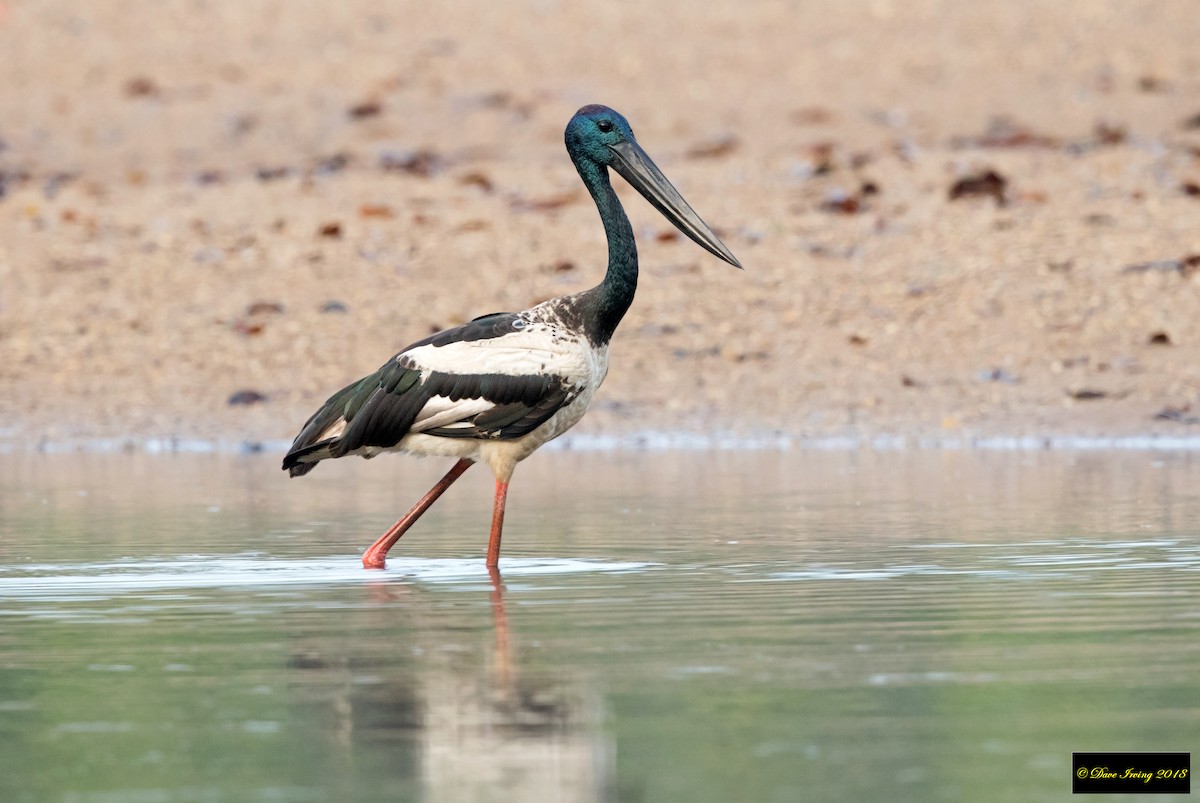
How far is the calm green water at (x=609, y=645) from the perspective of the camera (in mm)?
4766

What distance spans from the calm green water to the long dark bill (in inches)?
44.0

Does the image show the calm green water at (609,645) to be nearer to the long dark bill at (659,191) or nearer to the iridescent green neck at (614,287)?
the iridescent green neck at (614,287)

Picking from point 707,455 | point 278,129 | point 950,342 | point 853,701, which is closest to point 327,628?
point 853,701

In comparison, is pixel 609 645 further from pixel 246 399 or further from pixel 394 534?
pixel 246 399

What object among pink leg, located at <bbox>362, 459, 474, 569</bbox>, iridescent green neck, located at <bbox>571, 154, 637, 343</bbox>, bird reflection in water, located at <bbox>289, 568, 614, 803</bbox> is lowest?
bird reflection in water, located at <bbox>289, 568, 614, 803</bbox>

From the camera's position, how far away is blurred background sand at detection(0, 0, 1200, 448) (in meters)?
15.0

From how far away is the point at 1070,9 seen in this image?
26.4m

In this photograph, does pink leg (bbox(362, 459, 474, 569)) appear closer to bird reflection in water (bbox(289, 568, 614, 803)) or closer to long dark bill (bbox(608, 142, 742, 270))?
long dark bill (bbox(608, 142, 742, 270))

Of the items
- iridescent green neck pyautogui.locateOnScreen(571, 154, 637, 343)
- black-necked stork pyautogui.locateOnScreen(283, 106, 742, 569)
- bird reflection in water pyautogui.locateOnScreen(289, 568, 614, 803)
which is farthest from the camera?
iridescent green neck pyautogui.locateOnScreen(571, 154, 637, 343)

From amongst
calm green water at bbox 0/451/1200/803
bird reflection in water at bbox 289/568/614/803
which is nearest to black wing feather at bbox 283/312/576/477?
calm green water at bbox 0/451/1200/803

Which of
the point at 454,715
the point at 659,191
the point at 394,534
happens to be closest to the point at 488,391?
the point at 394,534

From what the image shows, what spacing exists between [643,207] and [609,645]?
12233 mm

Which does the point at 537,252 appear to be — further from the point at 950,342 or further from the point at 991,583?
the point at 991,583

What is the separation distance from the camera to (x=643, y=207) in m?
18.3
